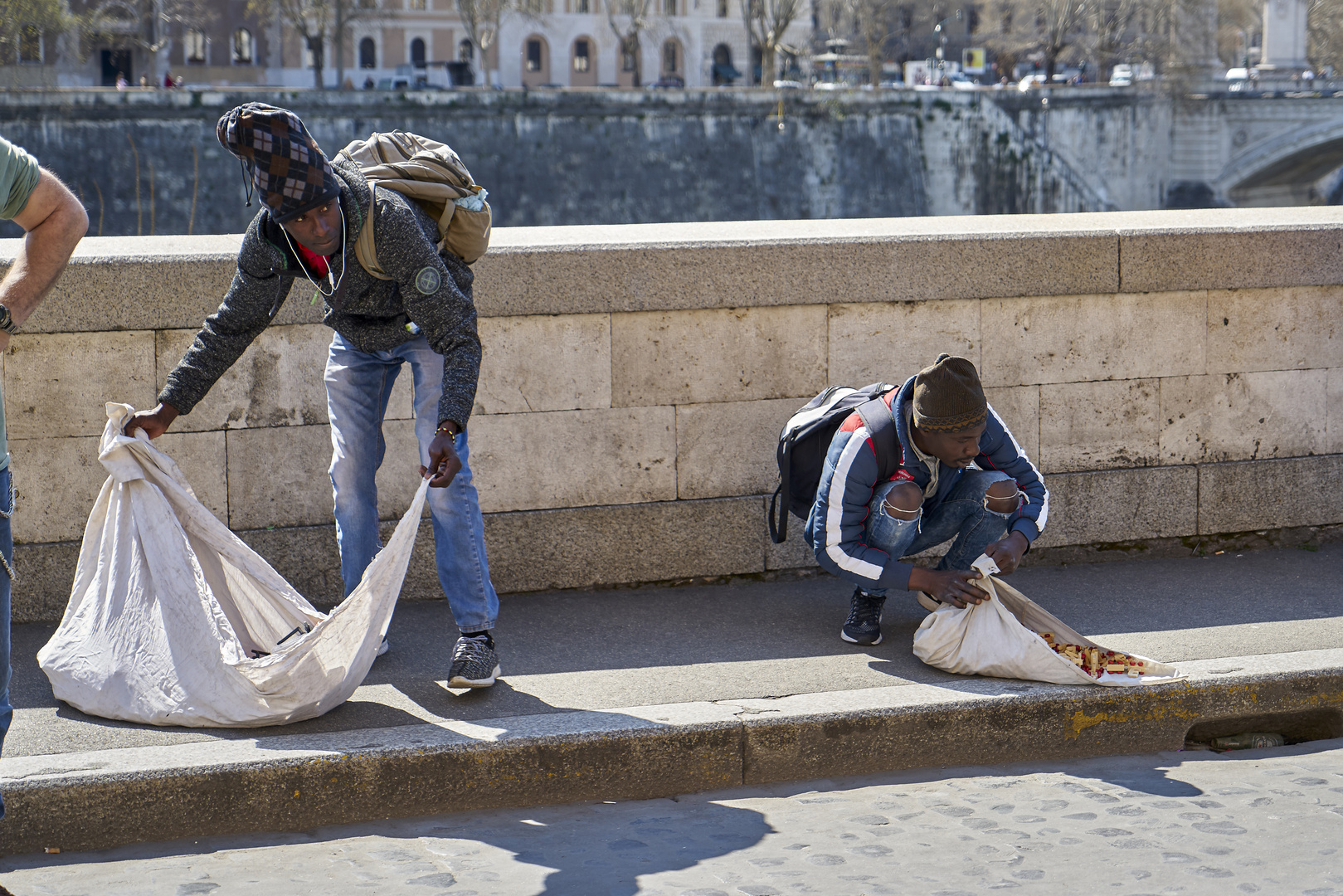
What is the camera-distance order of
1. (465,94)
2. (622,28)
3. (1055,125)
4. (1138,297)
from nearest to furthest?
(1138,297) → (465,94) → (1055,125) → (622,28)

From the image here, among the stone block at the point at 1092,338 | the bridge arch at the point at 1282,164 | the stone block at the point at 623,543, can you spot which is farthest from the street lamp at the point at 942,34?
the stone block at the point at 623,543

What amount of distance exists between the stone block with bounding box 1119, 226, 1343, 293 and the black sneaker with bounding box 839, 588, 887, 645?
70.6 inches

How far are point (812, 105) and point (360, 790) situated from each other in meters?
40.5

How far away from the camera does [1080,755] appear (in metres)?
4.07

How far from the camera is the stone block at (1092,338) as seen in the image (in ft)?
17.8

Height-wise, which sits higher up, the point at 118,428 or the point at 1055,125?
the point at 1055,125

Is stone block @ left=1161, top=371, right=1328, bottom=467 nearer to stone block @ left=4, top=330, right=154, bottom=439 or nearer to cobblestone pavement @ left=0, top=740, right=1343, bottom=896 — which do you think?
cobblestone pavement @ left=0, top=740, right=1343, bottom=896

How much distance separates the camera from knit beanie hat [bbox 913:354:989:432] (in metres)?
4.02

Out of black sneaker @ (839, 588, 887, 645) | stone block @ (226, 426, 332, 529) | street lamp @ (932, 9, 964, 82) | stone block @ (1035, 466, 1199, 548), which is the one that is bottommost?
black sneaker @ (839, 588, 887, 645)

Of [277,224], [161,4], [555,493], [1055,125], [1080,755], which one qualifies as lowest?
[1080,755]

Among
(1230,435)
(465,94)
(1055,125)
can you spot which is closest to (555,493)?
(1230,435)

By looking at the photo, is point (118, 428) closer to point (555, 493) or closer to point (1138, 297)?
point (555, 493)

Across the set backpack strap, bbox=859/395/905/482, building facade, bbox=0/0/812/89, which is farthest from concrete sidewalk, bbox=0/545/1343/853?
building facade, bbox=0/0/812/89

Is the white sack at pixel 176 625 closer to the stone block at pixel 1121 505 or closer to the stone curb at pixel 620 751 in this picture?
the stone curb at pixel 620 751
